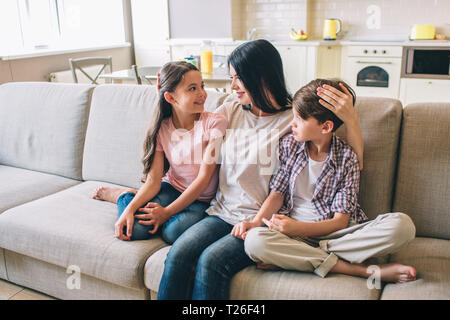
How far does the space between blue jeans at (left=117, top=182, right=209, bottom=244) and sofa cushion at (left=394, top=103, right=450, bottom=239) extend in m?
0.74

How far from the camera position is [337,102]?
1.38m

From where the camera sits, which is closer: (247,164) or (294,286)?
(294,286)

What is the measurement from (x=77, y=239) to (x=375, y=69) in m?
3.83

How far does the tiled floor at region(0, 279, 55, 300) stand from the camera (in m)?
1.82

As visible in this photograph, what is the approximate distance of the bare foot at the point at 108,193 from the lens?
191 cm

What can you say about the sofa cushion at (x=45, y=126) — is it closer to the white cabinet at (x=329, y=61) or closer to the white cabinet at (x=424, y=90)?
the white cabinet at (x=329, y=61)

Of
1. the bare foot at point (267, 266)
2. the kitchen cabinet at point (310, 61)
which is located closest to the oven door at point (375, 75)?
the kitchen cabinet at point (310, 61)

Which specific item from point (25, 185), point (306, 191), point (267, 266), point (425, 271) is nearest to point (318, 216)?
point (306, 191)

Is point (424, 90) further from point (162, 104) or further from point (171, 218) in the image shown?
point (171, 218)

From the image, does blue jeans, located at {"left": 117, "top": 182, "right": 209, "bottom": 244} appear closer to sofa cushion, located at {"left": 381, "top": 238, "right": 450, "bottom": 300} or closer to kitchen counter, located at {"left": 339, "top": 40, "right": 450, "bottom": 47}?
sofa cushion, located at {"left": 381, "top": 238, "right": 450, "bottom": 300}

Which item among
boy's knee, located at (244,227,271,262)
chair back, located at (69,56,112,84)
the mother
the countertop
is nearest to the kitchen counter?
the countertop

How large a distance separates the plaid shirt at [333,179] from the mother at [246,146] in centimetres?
6

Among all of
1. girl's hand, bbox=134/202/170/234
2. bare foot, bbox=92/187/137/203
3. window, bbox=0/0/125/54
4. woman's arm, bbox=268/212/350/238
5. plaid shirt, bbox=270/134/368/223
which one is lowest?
bare foot, bbox=92/187/137/203

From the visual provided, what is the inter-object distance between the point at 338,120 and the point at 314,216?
0.33m
